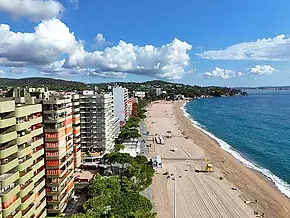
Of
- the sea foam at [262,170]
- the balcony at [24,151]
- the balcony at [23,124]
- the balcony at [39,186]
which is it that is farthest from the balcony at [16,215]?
the sea foam at [262,170]

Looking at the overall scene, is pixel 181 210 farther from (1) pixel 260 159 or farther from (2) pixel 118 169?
(1) pixel 260 159

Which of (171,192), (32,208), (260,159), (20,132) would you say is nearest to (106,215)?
(32,208)

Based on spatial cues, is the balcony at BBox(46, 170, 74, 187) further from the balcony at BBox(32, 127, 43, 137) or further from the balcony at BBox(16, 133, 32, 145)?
the balcony at BBox(16, 133, 32, 145)

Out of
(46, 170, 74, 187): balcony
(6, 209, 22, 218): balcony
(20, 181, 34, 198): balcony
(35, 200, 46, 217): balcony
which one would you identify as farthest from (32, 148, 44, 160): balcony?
(6, 209, 22, 218): balcony

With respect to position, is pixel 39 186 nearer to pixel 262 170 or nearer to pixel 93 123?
pixel 93 123

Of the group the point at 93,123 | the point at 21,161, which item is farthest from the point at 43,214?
the point at 93,123

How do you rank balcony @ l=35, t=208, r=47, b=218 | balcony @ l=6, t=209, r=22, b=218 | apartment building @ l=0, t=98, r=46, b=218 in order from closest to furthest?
1. apartment building @ l=0, t=98, r=46, b=218
2. balcony @ l=6, t=209, r=22, b=218
3. balcony @ l=35, t=208, r=47, b=218

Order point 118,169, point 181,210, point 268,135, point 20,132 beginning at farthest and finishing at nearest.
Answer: point 268,135
point 118,169
point 181,210
point 20,132
